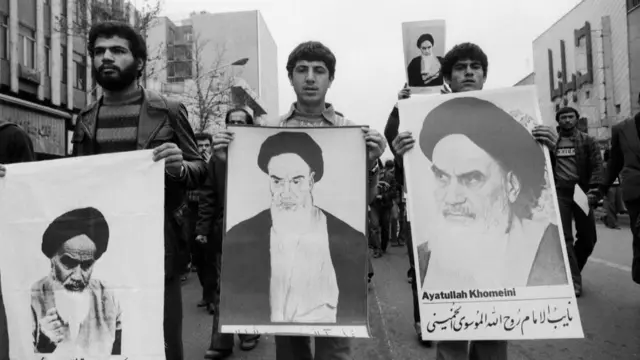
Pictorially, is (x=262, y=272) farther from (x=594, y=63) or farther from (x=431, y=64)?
(x=594, y=63)

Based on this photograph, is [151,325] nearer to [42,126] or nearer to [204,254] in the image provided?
[204,254]

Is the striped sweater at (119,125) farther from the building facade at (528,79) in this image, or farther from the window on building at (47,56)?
the building facade at (528,79)

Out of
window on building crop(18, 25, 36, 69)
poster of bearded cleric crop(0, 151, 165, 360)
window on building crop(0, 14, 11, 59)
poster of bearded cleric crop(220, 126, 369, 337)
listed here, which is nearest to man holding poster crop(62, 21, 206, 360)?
poster of bearded cleric crop(0, 151, 165, 360)

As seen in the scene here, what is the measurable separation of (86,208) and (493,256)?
175 centimetres

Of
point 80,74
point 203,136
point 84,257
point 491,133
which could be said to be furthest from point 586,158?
point 80,74

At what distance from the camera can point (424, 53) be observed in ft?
10.6

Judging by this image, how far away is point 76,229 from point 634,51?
28.8 m

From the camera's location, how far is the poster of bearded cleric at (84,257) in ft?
5.98

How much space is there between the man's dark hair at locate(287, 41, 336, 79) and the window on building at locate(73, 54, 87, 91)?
22772mm

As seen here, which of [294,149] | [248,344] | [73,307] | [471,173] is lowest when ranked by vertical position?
[248,344]

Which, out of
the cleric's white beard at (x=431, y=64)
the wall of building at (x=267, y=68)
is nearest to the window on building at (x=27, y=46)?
the cleric's white beard at (x=431, y=64)

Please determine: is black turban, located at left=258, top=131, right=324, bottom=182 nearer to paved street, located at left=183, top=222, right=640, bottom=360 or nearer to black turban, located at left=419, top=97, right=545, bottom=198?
black turban, located at left=419, top=97, right=545, bottom=198

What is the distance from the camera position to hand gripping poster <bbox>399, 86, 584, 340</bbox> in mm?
1950

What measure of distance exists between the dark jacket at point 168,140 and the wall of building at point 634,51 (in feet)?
88.1
